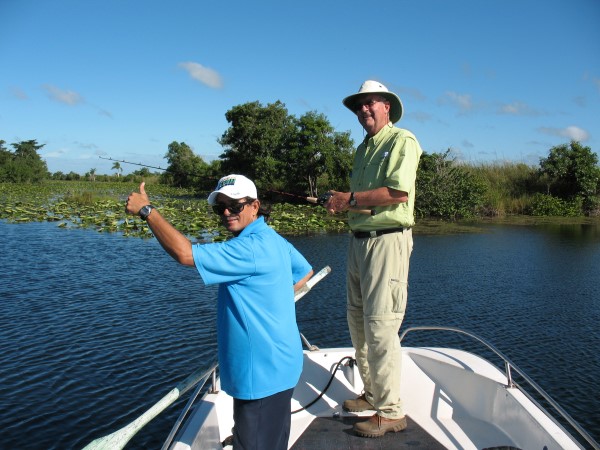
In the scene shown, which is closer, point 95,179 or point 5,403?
point 5,403

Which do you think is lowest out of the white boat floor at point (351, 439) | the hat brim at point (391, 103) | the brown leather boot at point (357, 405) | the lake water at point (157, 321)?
the lake water at point (157, 321)

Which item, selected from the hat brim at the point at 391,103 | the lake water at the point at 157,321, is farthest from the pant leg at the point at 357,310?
the lake water at the point at 157,321

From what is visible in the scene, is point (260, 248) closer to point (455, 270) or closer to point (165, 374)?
point (165, 374)

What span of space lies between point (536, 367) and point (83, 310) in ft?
27.3

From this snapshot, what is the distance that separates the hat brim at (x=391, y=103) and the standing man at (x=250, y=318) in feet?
4.82

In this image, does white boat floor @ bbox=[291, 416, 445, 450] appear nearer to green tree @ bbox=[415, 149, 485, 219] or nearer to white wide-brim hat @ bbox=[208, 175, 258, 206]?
white wide-brim hat @ bbox=[208, 175, 258, 206]

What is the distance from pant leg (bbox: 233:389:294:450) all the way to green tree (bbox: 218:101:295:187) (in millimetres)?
35182

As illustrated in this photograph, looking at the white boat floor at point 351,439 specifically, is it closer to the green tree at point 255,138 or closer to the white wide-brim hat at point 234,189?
the white wide-brim hat at point 234,189

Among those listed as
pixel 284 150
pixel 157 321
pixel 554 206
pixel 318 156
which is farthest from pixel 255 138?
pixel 157 321

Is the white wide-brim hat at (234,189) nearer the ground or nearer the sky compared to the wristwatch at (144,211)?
nearer the sky

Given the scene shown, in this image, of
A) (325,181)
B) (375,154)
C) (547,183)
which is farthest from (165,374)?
(547,183)

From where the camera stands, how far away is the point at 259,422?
2.35 metres

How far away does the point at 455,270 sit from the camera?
15.0 metres

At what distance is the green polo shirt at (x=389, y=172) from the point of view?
3.30m
